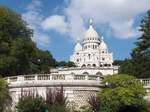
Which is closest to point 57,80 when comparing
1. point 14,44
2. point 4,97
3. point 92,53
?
point 4,97

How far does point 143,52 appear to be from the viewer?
2361 inches

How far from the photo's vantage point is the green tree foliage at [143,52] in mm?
58941

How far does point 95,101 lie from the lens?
4066cm

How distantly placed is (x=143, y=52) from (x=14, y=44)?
51.9ft

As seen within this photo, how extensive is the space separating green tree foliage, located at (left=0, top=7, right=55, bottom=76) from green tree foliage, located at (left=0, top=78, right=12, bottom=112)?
9.61 metres

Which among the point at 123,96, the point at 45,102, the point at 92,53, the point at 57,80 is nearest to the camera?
the point at 123,96

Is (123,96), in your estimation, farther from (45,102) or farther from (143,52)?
(143,52)

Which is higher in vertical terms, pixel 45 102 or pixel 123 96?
pixel 123 96

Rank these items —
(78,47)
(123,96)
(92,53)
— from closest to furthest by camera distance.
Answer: (123,96) < (92,53) < (78,47)

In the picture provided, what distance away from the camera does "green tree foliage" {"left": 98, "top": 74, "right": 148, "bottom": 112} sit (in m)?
39.4

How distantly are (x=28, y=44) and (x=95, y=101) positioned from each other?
18.6m

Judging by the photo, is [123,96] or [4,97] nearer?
[123,96]

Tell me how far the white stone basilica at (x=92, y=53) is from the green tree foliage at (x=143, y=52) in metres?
99.8

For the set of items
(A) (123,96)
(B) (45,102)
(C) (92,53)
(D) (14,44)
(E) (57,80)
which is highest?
(C) (92,53)
